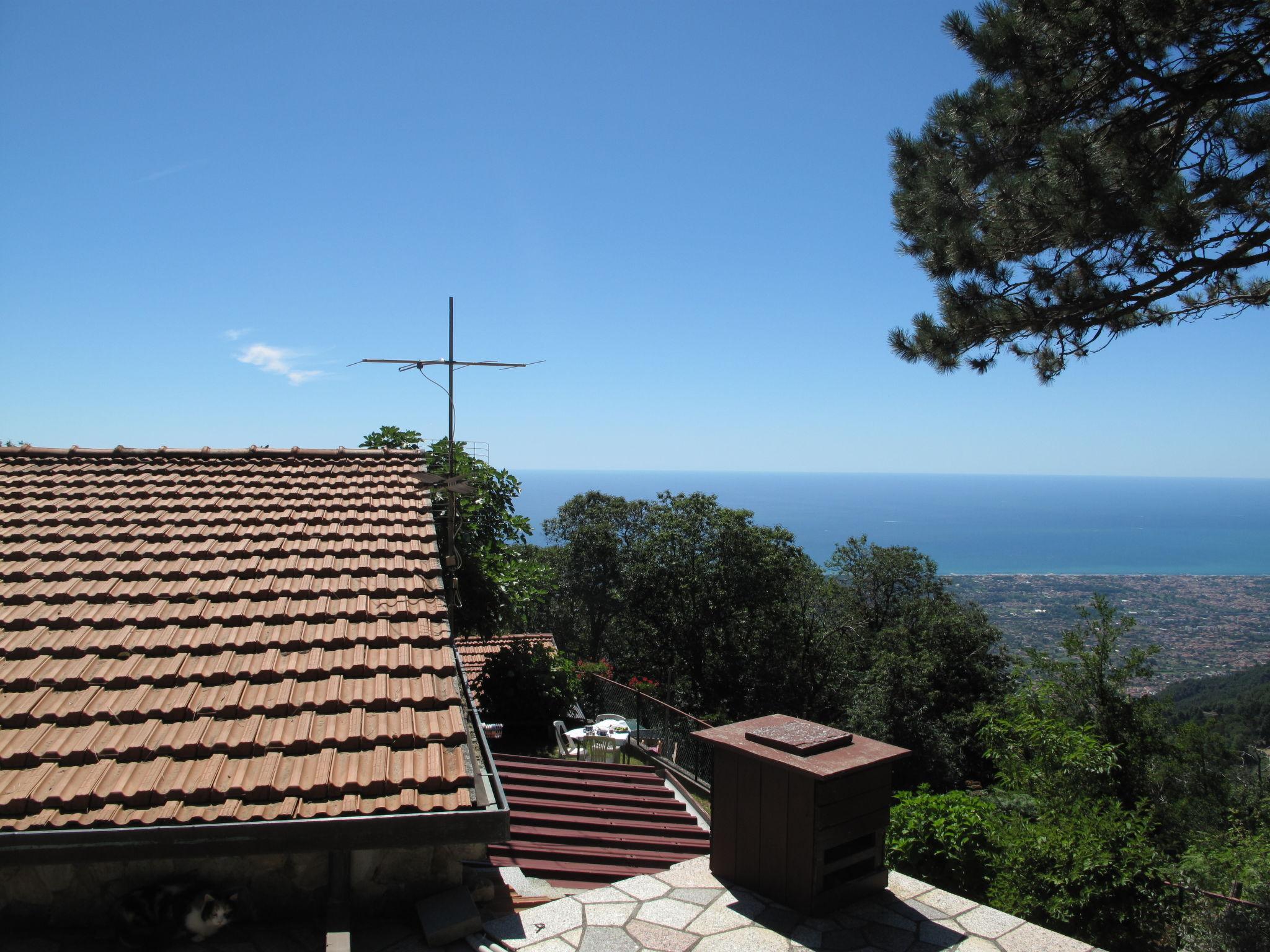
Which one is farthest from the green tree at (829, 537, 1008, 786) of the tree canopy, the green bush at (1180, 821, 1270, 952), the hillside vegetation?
the green bush at (1180, 821, 1270, 952)

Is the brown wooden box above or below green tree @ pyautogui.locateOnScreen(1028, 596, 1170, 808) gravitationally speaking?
above

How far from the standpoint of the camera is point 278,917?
11.2ft

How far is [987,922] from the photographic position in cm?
412

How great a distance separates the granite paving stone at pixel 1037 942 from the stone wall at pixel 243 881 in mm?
2775

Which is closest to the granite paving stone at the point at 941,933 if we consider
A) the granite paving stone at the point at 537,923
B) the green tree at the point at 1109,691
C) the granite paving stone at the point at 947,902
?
the granite paving stone at the point at 947,902

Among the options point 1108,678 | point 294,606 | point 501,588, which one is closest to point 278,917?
point 294,606

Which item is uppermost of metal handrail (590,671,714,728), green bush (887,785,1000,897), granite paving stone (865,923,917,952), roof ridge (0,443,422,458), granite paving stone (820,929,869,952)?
roof ridge (0,443,422,458)

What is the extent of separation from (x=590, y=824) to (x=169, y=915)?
4374mm

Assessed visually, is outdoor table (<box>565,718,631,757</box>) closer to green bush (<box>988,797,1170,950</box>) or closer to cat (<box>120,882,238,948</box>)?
green bush (<box>988,797,1170,950</box>)

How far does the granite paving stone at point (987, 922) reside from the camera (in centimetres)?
400

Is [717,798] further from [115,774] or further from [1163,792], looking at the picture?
[1163,792]

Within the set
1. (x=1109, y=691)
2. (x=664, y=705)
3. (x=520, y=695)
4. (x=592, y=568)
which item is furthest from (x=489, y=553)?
(x=592, y=568)

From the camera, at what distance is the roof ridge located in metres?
6.32

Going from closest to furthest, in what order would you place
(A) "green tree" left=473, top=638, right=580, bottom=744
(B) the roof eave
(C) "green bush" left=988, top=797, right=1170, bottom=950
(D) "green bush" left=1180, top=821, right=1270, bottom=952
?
(B) the roof eave → (D) "green bush" left=1180, top=821, right=1270, bottom=952 → (C) "green bush" left=988, top=797, right=1170, bottom=950 → (A) "green tree" left=473, top=638, right=580, bottom=744
